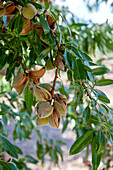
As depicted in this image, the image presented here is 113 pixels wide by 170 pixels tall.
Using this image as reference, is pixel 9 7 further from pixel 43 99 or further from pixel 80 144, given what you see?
pixel 80 144

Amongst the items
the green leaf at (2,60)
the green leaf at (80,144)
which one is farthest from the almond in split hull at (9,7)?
the green leaf at (80,144)

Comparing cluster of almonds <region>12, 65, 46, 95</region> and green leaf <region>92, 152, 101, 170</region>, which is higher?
cluster of almonds <region>12, 65, 46, 95</region>

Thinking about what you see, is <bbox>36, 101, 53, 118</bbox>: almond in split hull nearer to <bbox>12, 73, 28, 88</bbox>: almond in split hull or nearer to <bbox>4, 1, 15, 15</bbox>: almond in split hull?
<bbox>12, 73, 28, 88</bbox>: almond in split hull

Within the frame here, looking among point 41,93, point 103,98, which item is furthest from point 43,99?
point 103,98

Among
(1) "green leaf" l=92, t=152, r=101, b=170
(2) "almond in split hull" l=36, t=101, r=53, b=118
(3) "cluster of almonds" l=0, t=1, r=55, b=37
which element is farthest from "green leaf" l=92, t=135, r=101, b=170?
(3) "cluster of almonds" l=0, t=1, r=55, b=37

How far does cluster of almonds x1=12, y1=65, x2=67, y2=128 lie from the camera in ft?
1.55

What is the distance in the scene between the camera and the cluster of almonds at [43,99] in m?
0.47

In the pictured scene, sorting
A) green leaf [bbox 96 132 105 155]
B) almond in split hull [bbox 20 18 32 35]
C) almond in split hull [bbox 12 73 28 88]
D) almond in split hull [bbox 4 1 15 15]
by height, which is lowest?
green leaf [bbox 96 132 105 155]

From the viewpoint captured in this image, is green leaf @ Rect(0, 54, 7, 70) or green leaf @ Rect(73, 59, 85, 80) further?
green leaf @ Rect(0, 54, 7, 70)

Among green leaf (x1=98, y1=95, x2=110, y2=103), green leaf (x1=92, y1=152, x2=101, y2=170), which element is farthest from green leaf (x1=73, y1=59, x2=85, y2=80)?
green leaf (x1=92, y1=152, x2=101, y2=170)

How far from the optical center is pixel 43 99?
47cm

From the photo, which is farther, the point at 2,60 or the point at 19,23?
the point at 2,60

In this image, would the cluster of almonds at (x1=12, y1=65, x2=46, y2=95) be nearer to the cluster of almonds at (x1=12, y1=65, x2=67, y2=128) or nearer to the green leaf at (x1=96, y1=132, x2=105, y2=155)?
the cluster of almonds at (x1=12, y1=65, x2=67, y2=128)

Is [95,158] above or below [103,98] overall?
below
